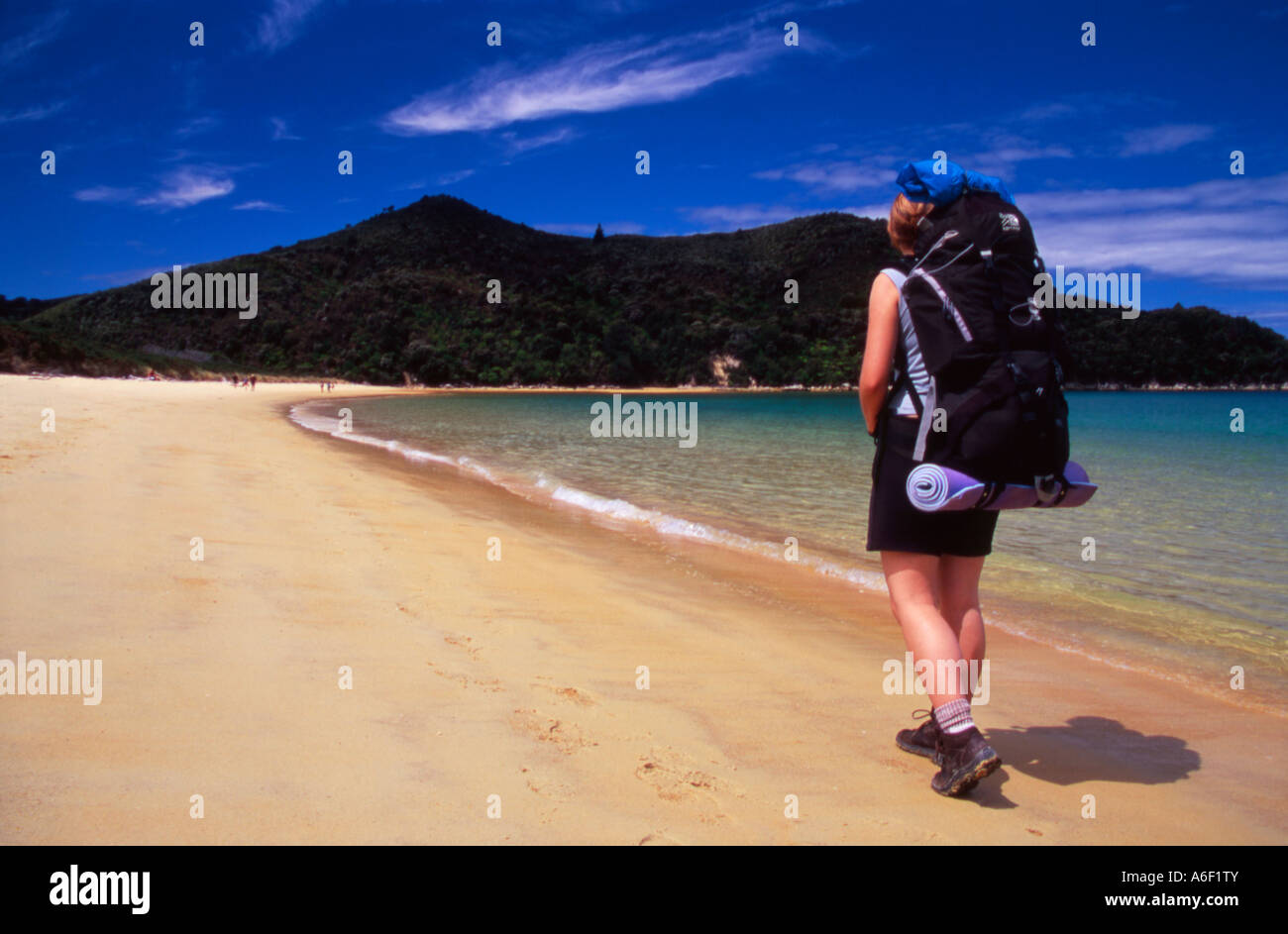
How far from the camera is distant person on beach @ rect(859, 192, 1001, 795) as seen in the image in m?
2.27

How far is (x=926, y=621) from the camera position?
2385 mm

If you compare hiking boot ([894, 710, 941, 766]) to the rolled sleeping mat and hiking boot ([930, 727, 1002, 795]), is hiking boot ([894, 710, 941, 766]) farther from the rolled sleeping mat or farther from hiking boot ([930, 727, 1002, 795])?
the rolled sleeping mat

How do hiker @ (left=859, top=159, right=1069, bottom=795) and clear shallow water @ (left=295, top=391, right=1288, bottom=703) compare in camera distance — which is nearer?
hiker @ (left=859, top=159, right=1069, bottom=795)

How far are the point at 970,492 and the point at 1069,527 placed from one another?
7469mm

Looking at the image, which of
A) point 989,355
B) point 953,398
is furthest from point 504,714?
point 989,355

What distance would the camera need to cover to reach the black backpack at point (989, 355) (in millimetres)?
2105

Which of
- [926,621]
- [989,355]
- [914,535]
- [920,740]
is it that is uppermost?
[989,355]

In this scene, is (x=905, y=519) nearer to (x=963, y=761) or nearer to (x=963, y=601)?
(x=963, y=601)

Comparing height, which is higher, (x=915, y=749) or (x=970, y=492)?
(x=970, y=492)

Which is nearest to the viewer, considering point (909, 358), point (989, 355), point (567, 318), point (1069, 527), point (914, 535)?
point (989, 355)

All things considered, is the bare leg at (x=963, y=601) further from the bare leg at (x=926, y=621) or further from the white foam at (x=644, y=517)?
the white foam at (x=644, y=517)

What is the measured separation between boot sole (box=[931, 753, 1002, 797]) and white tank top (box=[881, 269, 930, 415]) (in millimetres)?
1081

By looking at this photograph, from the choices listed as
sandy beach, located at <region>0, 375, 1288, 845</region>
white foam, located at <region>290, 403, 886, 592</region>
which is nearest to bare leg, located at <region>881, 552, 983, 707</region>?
sandy beach, located at <region>0, 375, 1288, 845</region>
